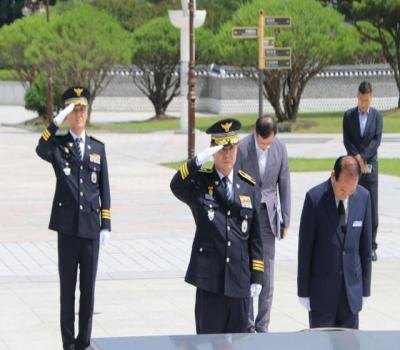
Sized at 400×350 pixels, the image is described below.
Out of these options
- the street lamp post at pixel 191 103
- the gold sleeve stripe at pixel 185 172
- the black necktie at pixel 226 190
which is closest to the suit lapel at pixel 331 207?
the black necktie at pixel 226 190

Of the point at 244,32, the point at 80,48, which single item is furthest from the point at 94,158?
the point at 80,48

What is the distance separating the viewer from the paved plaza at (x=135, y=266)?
33.0 feet

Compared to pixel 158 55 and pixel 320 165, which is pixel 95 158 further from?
pixel 158 55

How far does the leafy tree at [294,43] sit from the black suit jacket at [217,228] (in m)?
32.0

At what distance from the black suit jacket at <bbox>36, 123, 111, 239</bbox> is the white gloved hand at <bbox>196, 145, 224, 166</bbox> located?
6.44 ft

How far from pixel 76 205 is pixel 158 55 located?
128 feet

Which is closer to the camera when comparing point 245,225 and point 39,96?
point 245,225

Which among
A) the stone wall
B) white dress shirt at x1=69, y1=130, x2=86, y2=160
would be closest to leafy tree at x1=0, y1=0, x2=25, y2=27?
the stone wall

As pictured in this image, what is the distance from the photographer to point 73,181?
880 cm

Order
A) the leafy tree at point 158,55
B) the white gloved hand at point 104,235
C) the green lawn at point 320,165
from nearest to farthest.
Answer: the white gloved hand at point 104,235 < the green lawn at point 320,165 < the leafy tree at point 158,55

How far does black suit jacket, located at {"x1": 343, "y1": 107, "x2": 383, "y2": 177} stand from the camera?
42.3 feet

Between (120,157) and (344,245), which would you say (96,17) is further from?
(344,245)

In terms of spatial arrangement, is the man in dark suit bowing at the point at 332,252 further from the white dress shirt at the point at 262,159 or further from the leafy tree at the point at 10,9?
the leafy tree at the point at 10,9

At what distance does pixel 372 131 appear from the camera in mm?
12875
